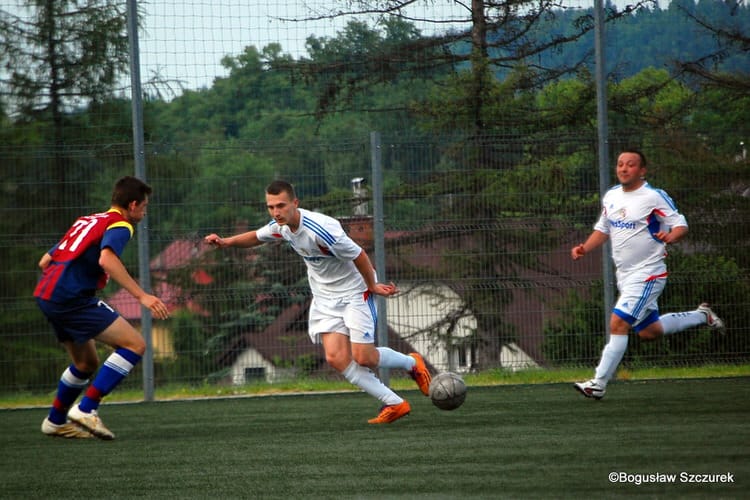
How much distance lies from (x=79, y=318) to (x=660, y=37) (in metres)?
7.91

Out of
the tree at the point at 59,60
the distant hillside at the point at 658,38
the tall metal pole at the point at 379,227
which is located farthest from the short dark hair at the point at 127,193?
the distant hillside at the point at 658,38

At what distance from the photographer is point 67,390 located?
23.5 feet

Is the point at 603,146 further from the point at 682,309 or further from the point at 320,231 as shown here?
the point at 320,231

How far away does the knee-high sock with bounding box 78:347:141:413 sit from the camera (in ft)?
22.9

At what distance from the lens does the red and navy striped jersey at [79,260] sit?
6.93 m

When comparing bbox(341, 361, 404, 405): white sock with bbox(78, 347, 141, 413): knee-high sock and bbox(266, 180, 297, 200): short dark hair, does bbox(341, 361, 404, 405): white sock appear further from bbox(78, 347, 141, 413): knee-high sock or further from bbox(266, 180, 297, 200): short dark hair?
bbox(78, 347, 141, 413): knee-high sock

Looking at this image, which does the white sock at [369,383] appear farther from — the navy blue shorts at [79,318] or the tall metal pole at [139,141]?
Answer: the tall metal pole at [139,141]

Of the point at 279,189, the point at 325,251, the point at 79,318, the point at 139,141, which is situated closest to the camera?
the point at 79,318

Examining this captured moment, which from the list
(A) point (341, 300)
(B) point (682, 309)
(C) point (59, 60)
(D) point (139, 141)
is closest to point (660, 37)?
(B) point (682, 309)

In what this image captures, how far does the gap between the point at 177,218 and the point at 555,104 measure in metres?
4.43

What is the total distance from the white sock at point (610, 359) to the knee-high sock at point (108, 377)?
3677 millimetres

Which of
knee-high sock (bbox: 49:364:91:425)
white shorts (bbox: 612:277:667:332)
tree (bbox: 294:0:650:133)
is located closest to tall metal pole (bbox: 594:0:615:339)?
tree (bbox: 294:0:650:133)

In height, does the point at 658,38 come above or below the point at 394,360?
above

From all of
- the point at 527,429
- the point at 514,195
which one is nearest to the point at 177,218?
the point at 514,195
